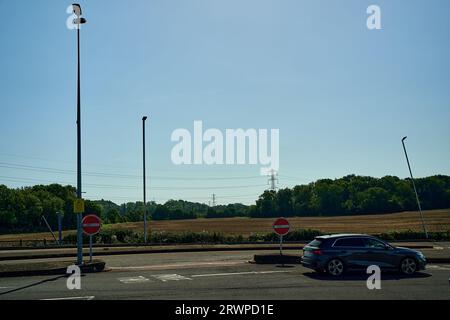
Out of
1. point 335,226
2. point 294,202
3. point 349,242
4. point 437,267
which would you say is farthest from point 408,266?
point 294,202

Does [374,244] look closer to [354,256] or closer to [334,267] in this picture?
[354,256]

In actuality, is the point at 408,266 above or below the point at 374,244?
below

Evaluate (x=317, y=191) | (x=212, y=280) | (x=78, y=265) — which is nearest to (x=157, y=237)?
(x=78, y=265)


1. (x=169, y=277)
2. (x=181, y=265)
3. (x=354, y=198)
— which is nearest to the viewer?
(x=169, y=277)

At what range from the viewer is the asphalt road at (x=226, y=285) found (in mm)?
12242

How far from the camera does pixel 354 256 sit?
16328 mm

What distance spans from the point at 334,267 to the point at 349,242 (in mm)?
1062

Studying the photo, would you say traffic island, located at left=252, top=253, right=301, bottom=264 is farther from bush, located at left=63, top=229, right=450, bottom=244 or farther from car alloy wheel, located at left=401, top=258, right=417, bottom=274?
bush, located at left=63, top=229, right=450, bottom=244

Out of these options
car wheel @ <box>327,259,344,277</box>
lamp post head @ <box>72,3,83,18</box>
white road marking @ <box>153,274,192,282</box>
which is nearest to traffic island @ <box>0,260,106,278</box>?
white road marking @ <box>153,274,192,282</box>

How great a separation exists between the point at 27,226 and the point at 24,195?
31.6 ft

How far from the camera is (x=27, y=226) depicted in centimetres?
11712

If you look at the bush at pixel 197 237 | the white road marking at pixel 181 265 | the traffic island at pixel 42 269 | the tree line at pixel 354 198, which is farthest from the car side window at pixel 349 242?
the tree line at pixel 354 198

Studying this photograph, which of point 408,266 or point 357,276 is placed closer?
point 357,276
